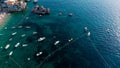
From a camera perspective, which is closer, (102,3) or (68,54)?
(68,54)

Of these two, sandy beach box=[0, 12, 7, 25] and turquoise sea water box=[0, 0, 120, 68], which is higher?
sandy beach box=[0, 12, 7, 25]

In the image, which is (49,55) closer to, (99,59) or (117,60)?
(99,59)

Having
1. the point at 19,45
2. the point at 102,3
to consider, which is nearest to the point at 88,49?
the point at 19,45

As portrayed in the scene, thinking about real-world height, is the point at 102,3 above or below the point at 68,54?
above

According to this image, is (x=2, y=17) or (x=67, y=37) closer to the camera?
(x=67, y=37)

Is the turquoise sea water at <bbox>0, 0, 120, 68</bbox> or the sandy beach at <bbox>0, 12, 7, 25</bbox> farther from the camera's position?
the sandy beach at <bbox>0, 12, 7, 25</bbox>

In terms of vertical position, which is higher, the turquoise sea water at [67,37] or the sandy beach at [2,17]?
the sandy beach at [2,17]

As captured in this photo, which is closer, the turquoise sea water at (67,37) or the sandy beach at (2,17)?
the turquoise sea water at (67,37)

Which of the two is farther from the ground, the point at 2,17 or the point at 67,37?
the point at 2,17
